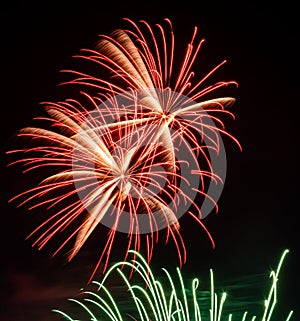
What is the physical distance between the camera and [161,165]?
1084 cm

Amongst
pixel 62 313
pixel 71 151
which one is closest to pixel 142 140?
pixel 71 151

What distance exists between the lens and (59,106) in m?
11.4

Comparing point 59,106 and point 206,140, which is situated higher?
point 59,106

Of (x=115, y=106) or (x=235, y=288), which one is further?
(x=235, y=288)

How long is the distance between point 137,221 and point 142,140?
152cm

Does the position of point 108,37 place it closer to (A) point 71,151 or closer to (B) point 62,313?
(A) point 71,151

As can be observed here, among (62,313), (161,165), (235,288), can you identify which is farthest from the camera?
(235,288)

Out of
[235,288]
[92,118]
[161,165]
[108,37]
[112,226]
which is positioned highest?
[108,37]

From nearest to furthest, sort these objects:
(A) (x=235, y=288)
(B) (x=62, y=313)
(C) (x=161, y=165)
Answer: (C) (x=161, y=165), (B) (x=62, y=313), (A) (x=235, y=288)

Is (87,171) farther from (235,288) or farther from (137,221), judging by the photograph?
(235,288)

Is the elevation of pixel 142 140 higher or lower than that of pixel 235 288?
higher

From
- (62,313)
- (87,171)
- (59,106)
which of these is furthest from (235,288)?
(59,106)

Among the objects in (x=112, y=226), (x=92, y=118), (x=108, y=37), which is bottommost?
(x=112, y=226)

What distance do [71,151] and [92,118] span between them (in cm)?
78
